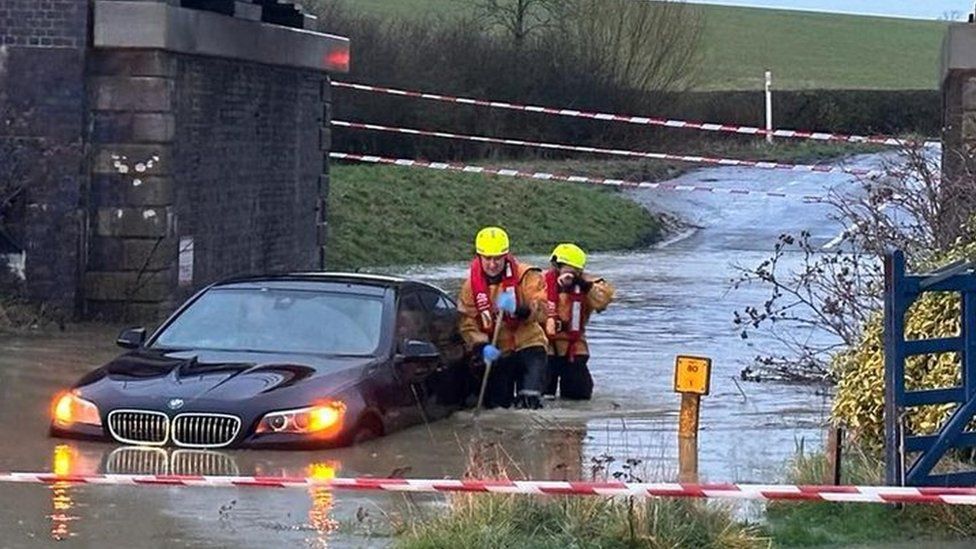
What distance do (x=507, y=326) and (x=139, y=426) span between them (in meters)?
3.36

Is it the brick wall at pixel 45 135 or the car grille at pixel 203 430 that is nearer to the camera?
the car grille at pixel 203 430

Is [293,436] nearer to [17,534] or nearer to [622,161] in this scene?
[17,534]

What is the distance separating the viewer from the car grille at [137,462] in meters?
11.2

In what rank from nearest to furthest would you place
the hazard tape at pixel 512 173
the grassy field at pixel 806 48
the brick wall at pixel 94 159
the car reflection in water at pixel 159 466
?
the car reflection in water at pixel 159 466 → the brick wall at pixel 94 159 → the hazard tape at pixel 512 173 → the grassy field at pixel 806 48

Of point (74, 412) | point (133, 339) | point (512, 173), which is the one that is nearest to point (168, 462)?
point (74, 412)

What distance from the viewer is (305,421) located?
473 inches

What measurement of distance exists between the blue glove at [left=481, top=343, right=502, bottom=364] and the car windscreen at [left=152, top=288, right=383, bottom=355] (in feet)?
3.04

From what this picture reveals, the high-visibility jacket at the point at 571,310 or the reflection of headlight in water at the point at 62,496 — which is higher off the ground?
the high-visibility jacket at the point at 571,310

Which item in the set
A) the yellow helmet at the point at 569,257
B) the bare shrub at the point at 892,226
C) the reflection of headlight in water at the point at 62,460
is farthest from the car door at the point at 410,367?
the bare shrub at the point at 892,226

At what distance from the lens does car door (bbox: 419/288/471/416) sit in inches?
546

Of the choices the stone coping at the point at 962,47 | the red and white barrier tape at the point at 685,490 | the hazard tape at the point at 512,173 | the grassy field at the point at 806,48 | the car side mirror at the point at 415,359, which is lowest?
the red and white barrier tape at the point at 685,490

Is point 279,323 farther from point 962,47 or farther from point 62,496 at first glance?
point 962,47

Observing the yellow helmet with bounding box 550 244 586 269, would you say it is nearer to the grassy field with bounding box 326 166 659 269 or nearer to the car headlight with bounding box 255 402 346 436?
the car headlight with bounding box 255 402 346 436

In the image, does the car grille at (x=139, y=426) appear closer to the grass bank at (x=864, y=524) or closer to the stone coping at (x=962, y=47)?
the grass bank at (x=864, y=524)
